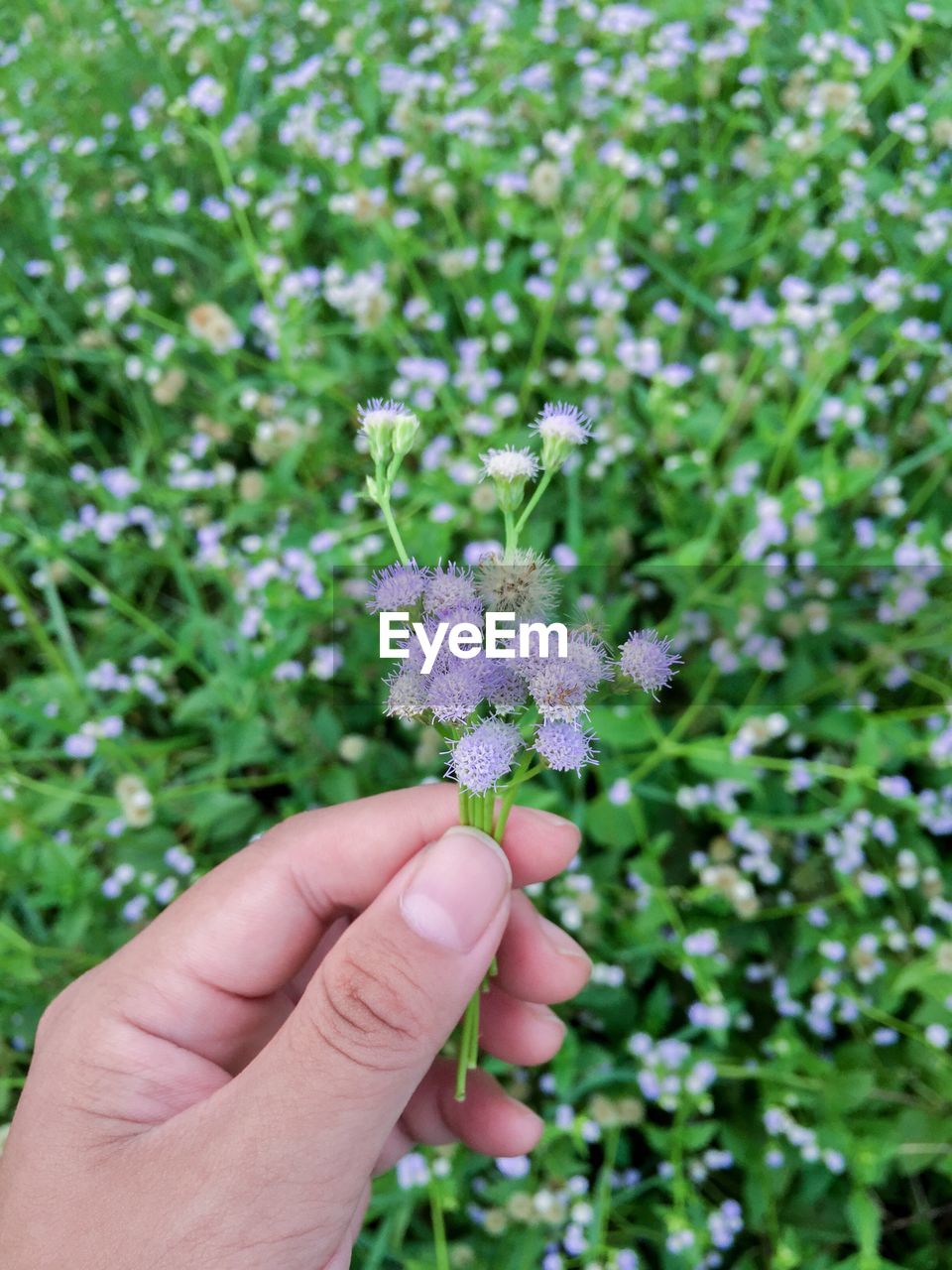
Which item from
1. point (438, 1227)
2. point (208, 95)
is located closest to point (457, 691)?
point (438, 1227)

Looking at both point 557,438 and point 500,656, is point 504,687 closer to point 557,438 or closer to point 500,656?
point 500,656

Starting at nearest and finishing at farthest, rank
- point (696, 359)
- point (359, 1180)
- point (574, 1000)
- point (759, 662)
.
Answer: point (359, 1180)
point (574, 1000)
point (759, 662)
point (696, 359)

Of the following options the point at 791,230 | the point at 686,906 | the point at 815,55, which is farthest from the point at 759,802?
the point at 815,55

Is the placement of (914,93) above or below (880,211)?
above

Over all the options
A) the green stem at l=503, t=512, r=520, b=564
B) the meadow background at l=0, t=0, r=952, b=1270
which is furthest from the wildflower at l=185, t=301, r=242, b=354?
the green stem at l=503, t=512, r=520, b=564

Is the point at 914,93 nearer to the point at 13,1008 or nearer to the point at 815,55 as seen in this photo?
the point at 815,55

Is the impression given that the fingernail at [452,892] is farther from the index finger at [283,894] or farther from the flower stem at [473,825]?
the index finger at [283,894]

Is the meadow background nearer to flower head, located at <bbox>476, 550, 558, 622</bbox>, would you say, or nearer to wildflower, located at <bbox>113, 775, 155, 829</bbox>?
wildflower, located at <bbox>113, 775, 155, 829</bbox>

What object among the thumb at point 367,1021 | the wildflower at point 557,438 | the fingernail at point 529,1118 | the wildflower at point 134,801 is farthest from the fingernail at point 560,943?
the wildflower at point 134,801
